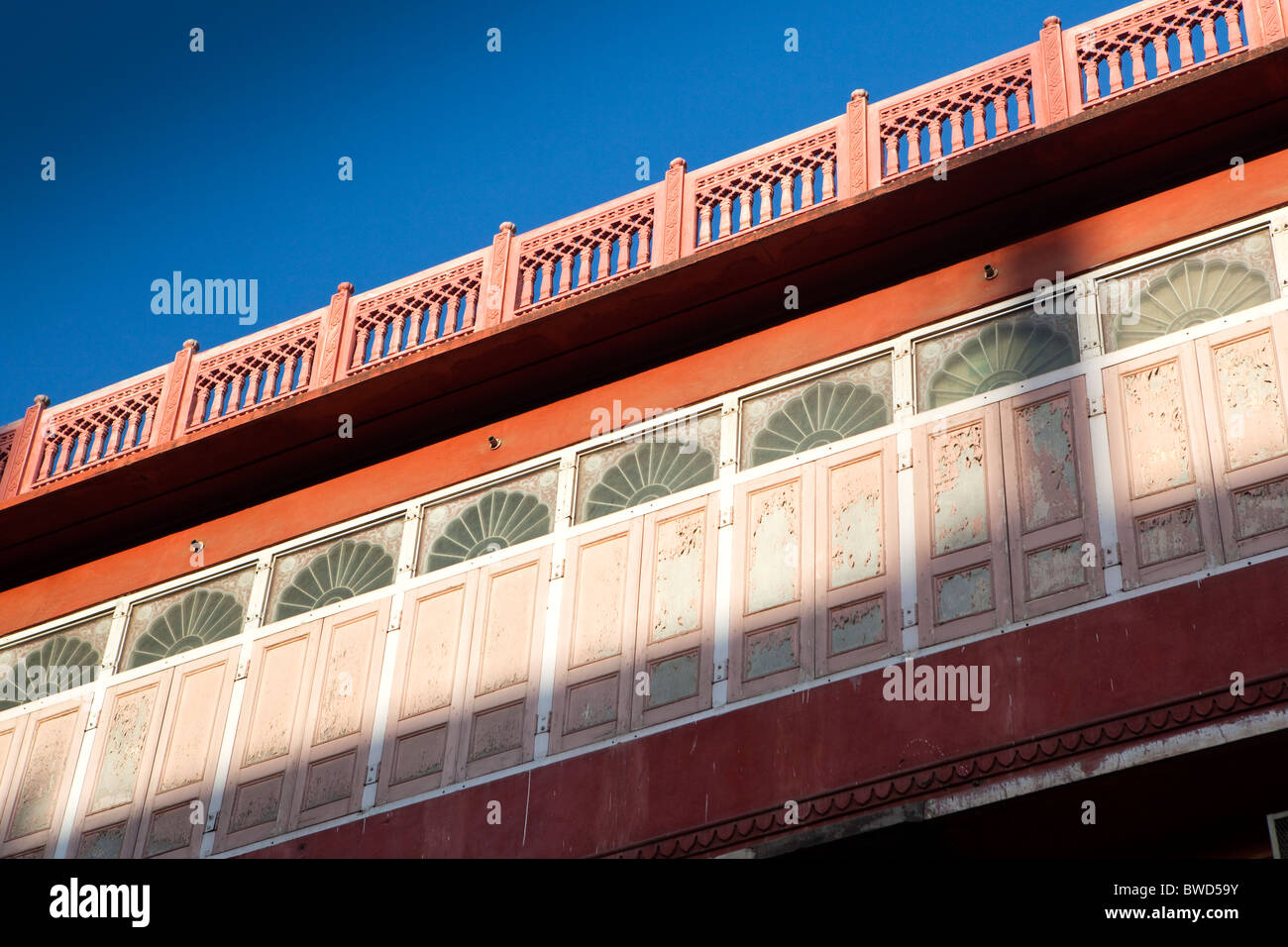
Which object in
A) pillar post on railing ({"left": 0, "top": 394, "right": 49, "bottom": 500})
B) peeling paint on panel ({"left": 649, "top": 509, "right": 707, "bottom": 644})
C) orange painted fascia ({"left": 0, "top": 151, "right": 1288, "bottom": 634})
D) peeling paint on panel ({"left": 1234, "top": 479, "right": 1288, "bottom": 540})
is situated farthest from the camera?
pillar post on railing ({"left": 0, "top": 394, "right": 49, "bottom": 500})

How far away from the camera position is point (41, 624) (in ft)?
45.0

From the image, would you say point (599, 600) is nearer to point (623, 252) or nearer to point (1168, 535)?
point (623, 252)

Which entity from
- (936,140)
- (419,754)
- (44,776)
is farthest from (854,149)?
(44,776)

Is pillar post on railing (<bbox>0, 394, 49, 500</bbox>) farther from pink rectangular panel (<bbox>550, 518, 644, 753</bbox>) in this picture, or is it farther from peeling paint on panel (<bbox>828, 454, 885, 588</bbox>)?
peeling paint on panel (<bbox>828, 454, 885, 588</bbox>)

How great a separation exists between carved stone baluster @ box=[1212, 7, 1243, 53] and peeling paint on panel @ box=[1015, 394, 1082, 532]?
93.7 inches

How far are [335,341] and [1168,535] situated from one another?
6.14 metres

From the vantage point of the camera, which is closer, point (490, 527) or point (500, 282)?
point (490, 527)

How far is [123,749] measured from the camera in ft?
41.3

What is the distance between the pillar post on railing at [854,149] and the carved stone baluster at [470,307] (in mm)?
2608

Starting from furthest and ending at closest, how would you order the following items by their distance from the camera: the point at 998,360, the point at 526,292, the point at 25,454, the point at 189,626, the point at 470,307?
the point at 25,454 → the point at 470,307 → the point at 526,292 → the point at 189,626 → the point at 998,360

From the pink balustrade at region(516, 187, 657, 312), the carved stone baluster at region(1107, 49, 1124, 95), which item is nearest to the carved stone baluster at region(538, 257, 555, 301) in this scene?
the pink balustrade at region(516, 187, 657, 312)

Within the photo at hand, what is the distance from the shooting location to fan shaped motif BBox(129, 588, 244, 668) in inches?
508

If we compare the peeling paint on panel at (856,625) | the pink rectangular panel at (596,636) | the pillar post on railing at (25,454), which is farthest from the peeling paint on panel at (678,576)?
the pillar post on railing at (25,454)
